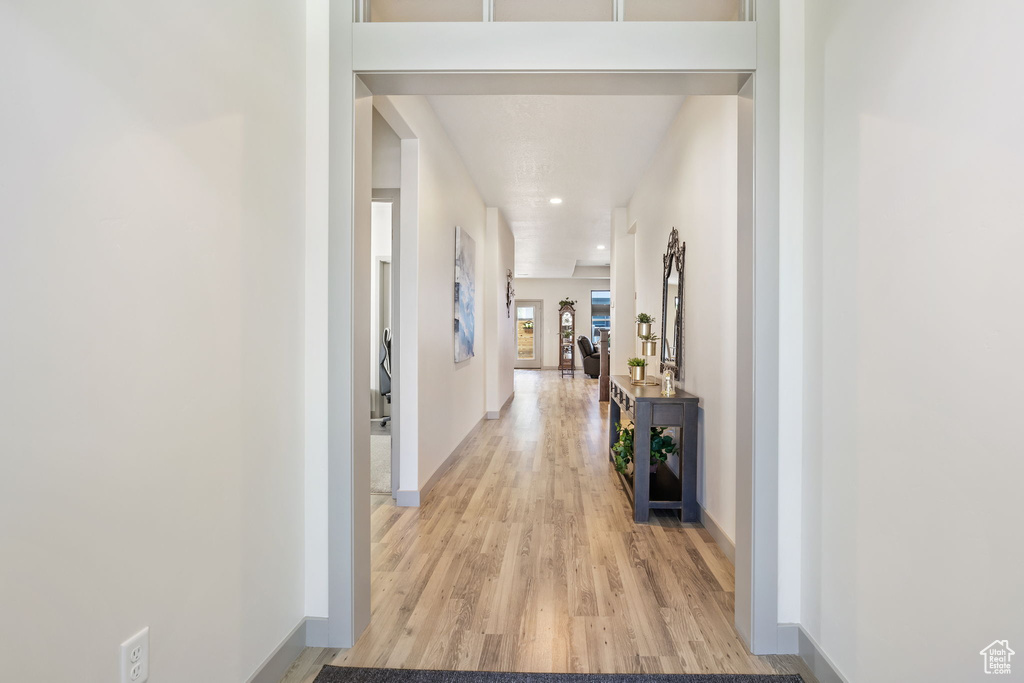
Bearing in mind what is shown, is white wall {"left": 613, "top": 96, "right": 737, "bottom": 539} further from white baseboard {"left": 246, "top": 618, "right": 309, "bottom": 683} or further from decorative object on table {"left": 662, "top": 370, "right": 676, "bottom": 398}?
white baseboard {"left": 246, "top": 618, "right": 309, "bottom": 683}

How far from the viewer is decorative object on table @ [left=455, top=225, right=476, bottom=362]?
4.64 meters

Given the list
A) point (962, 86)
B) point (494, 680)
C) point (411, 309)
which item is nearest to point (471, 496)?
point (411, 309)

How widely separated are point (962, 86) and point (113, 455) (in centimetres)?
188

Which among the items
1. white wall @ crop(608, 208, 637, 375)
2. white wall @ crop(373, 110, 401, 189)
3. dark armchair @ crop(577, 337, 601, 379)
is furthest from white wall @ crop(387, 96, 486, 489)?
dark armchair @ crop(577, 337, 601, 379)

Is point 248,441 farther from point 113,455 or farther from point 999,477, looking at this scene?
point 999,477

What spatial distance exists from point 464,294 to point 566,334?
9907 mm

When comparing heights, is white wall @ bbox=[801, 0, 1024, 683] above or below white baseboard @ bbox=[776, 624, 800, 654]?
above

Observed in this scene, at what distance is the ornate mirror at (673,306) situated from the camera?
367 cm

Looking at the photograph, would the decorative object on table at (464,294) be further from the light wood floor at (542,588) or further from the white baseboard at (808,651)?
the white baseboard at (808,651)

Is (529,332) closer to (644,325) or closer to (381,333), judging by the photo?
(381,333)

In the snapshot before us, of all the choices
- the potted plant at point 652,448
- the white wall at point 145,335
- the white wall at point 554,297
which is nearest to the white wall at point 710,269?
the potted plant at point 652,448

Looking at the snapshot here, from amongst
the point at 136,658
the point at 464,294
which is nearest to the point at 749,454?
the point at 136,658

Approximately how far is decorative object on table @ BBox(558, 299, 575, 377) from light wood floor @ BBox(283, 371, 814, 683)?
10.3 metres

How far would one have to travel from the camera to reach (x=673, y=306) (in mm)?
3885
